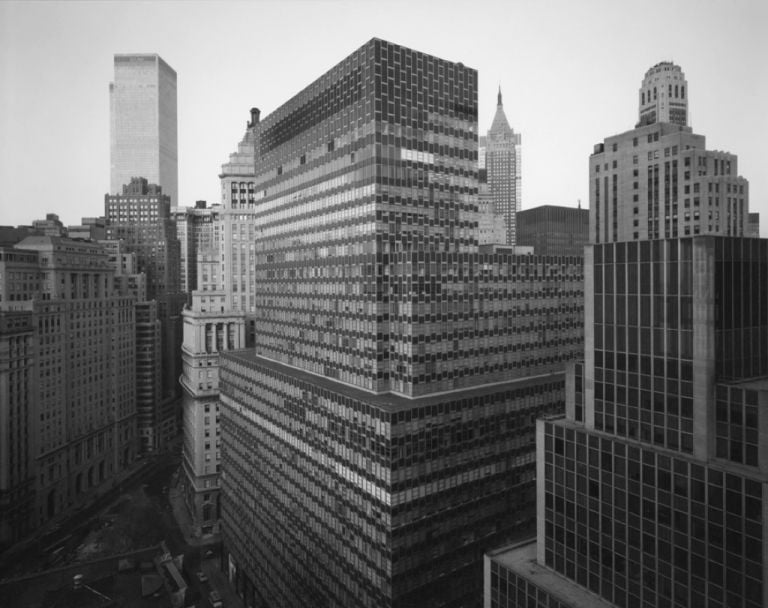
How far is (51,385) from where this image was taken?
167 m

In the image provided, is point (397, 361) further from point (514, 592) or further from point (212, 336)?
point (212, 336)

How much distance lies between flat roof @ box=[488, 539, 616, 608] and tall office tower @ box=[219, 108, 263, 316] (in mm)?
126006

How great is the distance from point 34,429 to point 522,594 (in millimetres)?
142263

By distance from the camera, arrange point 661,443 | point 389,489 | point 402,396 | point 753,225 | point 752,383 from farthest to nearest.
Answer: point 753,225 < point 402,396 < point 389,489 < point 661,443 < point 752,383

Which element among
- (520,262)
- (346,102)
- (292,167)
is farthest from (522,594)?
(292,167)

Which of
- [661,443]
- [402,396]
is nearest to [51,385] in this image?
[402,396]

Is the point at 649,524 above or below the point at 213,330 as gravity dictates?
below

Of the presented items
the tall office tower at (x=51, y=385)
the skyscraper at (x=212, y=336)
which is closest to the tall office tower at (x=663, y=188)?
the skyscraper at (x=212, y=336)

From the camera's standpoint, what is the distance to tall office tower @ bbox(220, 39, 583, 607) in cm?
8881

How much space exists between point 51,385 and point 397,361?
121 meters

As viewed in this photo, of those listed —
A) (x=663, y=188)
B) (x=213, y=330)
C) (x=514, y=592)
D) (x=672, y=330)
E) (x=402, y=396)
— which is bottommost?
(x=514, y=592)

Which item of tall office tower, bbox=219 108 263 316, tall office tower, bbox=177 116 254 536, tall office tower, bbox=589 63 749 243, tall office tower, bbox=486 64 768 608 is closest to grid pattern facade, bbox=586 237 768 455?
tall office tower, bbox=486 64 768 608

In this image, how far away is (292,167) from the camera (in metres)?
129

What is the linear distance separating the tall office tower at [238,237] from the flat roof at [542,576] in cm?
12601
